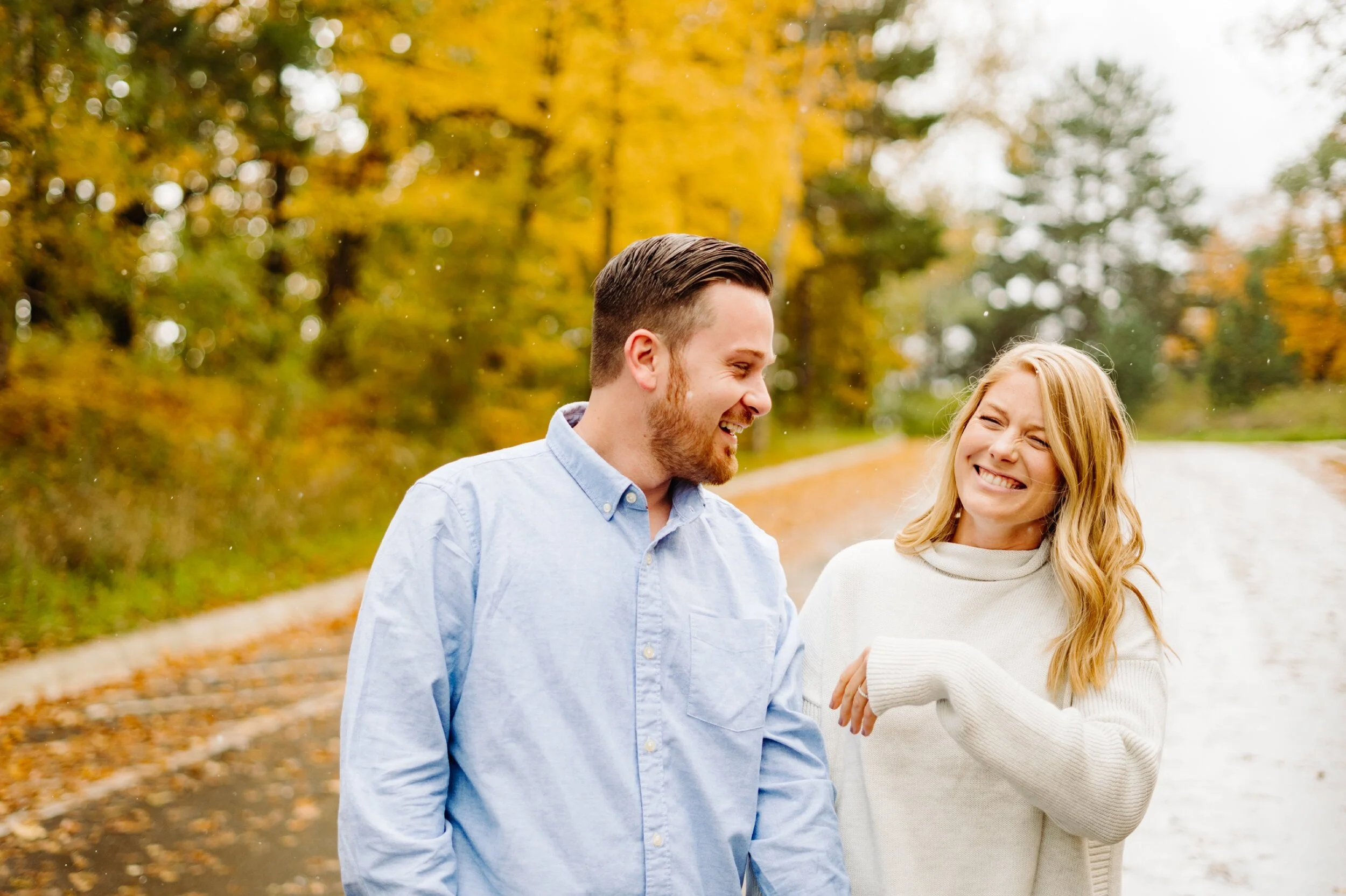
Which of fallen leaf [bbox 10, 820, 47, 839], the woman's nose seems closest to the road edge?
fallen leaf [bbox 10, 820, 47, 839]

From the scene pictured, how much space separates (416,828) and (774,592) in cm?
73

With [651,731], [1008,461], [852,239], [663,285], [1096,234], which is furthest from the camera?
[852,239]

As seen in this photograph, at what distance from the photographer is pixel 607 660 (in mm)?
1658

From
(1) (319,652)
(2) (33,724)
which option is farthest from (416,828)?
(1) (319,652)

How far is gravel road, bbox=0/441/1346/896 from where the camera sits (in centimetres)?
293

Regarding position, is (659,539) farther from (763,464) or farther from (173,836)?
(763,464)

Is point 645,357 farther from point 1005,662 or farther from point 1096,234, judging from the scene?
point 1096,234

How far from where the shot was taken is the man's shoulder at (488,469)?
165 centimetres

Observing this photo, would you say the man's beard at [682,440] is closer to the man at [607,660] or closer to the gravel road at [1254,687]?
the man at [607,660]

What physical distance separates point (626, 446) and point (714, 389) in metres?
0.18

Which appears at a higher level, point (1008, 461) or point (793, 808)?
point (1008, 461)

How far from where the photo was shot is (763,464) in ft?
29.9

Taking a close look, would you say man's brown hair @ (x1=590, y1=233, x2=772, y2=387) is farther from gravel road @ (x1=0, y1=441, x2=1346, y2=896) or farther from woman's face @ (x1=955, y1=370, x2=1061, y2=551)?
gravel road @ (x1=0, y1=441, x2=1346, y2=896)

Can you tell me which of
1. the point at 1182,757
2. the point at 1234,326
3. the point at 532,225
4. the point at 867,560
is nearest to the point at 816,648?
the point at 867,560
